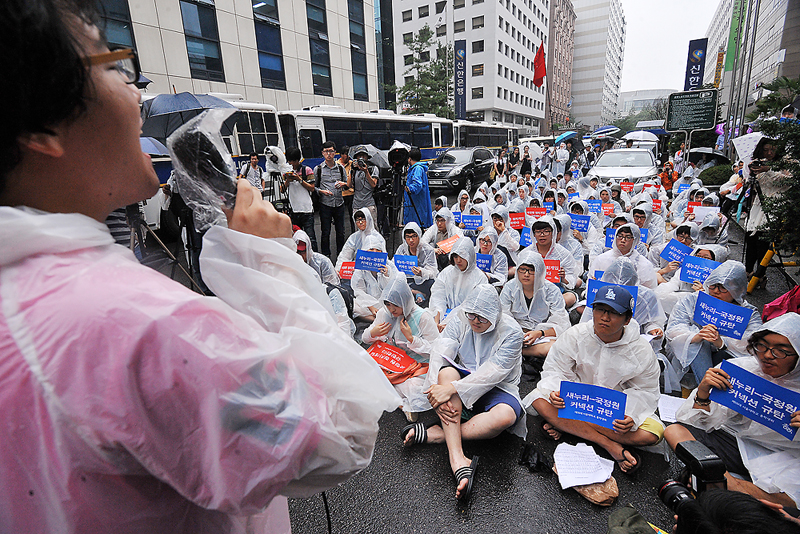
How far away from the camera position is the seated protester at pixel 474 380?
266 cm

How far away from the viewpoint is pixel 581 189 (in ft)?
31.7

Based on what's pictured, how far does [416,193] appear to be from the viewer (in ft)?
22.4

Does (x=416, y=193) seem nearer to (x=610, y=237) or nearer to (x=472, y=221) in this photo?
(x=472, y=221)

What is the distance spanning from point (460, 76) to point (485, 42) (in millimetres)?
14084

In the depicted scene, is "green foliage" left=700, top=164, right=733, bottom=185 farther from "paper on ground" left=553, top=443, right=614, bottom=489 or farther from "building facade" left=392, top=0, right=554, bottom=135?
"building facade" left=392, top=0, right=554, bottom=135

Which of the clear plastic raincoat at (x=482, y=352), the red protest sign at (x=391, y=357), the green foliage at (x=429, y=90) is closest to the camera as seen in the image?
the clear plastic raincoat at (x=482, y=352)

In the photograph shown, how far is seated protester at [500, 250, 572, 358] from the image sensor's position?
12.7 feet

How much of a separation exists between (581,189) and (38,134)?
34.4ft

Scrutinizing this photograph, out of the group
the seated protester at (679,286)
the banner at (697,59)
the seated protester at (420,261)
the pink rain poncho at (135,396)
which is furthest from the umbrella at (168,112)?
the banner at (697,59)

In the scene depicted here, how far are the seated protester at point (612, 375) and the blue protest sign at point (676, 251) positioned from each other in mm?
2621

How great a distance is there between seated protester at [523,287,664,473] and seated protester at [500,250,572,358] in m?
0.96

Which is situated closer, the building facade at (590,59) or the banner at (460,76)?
the banner at (460,76)

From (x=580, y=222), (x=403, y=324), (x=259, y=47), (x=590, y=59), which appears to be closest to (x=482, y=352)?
(x=403, y=324)

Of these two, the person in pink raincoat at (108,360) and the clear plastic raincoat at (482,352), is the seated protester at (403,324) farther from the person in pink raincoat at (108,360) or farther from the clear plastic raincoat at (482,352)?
the person in pink raincoat at (108,360)
